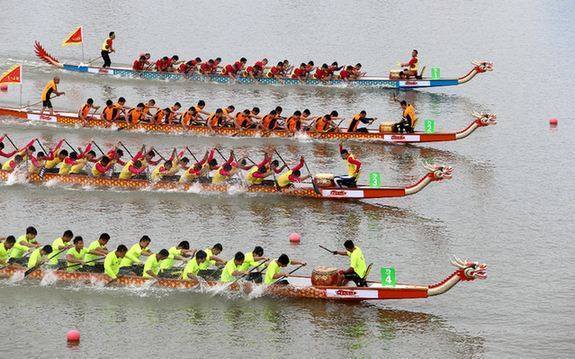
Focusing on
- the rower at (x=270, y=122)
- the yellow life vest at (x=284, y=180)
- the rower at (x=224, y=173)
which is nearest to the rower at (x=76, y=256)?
the rower at (x=224, y=173)

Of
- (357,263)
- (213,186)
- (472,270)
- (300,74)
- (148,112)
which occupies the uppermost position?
(300,74)

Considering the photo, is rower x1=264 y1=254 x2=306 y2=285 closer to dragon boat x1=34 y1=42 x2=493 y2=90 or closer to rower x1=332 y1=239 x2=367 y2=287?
rower x1=332 y1=239 x2=367 y2=287

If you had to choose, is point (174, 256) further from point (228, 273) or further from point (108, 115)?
point (108, 115)

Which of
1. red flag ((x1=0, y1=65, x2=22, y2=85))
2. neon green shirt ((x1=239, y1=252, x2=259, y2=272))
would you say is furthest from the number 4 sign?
red flag ((x1=0, y1=65, x2=22, y2=85))

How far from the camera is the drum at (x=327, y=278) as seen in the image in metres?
22.2

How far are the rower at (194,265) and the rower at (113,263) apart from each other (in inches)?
54.4

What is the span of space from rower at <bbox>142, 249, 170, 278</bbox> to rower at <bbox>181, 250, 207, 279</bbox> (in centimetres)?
52

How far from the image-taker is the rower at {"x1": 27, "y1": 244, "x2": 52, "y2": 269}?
22.5 m

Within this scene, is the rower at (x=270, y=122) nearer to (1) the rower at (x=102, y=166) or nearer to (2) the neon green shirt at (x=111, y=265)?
(1) the rower at (x=102, y=166)

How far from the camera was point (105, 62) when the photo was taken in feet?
136

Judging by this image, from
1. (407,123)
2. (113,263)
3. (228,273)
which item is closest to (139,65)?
(407,123)

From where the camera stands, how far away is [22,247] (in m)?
23.0

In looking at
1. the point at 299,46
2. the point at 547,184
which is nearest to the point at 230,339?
the point at 547,184

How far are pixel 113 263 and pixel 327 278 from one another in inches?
176
